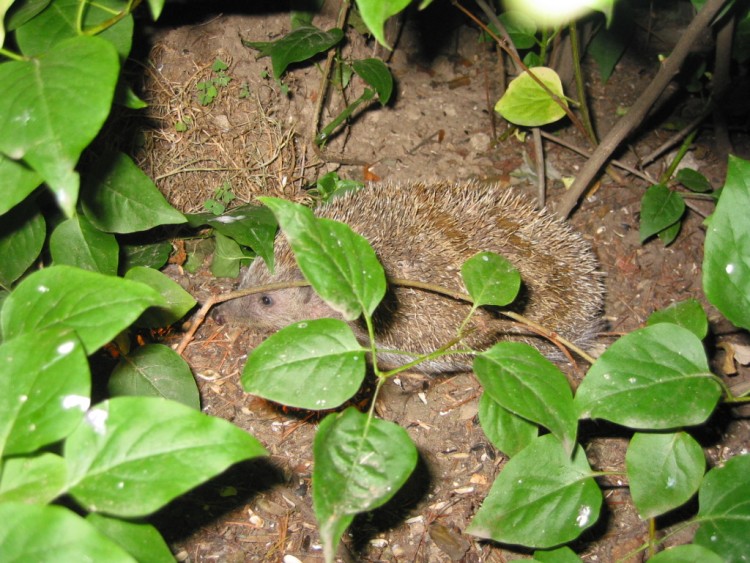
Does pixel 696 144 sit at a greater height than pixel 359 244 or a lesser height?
lesser

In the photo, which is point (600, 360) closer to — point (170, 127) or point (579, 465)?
point (579, 465)

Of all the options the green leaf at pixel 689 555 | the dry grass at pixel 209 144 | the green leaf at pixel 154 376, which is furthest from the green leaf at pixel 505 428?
the dry grass at pixel 209 144

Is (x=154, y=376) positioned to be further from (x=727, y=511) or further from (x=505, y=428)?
(x=727, y=511)

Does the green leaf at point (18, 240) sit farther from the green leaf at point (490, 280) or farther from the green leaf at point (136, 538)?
the green leaf at point (490, 280)

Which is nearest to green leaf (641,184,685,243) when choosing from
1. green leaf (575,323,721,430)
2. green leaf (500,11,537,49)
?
green leaf (500,11,537,49)

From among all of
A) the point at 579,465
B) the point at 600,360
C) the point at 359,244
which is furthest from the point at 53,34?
the point at 579,465

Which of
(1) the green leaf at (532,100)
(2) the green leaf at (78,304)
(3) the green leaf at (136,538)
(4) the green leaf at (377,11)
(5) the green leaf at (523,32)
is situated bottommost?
(3) the green leaf at (136,538)
